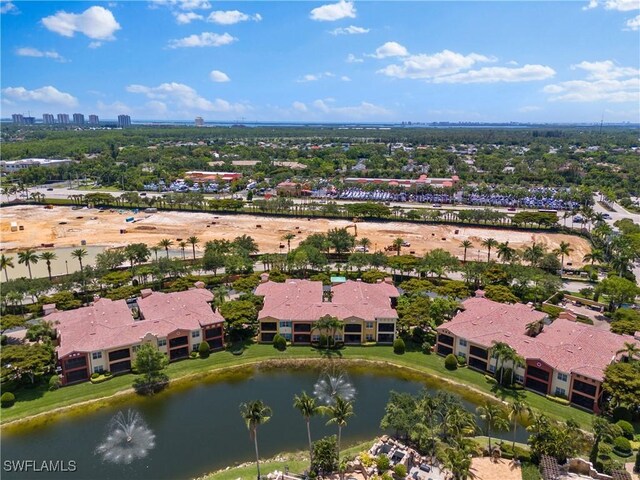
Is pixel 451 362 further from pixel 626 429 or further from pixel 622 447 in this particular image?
pixel 622 447

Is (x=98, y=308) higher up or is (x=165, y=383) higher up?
(x=98, y=308)

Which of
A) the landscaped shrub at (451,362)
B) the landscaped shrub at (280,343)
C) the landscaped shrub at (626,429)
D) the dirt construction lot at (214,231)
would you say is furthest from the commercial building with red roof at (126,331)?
the landscaped shrub at (626,429)

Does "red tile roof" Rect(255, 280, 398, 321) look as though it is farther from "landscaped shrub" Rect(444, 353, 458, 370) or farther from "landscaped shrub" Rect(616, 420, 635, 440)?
"landscaped shrub" Rect(616, 420, 635, 440)

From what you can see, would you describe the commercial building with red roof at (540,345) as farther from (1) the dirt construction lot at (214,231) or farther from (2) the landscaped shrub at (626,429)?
(1) the dirt construction lot at (214,231)

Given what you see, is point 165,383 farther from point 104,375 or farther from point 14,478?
point 14,478

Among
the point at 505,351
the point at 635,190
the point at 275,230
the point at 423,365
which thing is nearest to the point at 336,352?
the point at 423,365

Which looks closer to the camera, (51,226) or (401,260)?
(401,260)

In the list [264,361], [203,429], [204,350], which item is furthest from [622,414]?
[204,350]
